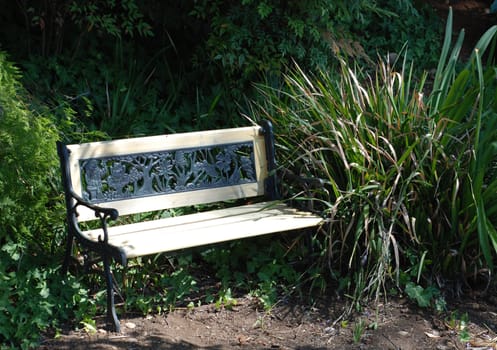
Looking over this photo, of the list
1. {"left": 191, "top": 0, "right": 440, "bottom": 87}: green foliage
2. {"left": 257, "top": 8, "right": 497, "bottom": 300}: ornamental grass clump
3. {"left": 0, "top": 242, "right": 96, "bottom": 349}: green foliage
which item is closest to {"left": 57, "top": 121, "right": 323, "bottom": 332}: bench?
{"left": 0, "top": 242, "right": 96, "bottom": 349}: green foliage

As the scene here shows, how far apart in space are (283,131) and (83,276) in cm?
163

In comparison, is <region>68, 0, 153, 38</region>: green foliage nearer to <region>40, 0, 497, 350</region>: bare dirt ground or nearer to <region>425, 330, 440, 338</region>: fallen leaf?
<region>40, 0, 497, 350</region>: bare dirt ground

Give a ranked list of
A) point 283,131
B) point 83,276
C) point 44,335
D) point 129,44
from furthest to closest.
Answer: point 129,44 → point 283,131 → point 83,276 → point 44,335

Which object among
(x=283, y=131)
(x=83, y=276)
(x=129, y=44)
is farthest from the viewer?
(x=129, y=44)

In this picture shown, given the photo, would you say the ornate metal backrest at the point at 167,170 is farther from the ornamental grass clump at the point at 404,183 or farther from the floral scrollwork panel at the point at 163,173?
the ornamental grass clump at the point at 404,183

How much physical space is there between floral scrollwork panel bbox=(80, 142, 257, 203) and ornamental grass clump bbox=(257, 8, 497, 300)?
A: 0.35m

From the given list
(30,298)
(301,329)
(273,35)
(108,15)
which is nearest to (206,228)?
(301,329)

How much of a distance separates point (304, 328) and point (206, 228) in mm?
781

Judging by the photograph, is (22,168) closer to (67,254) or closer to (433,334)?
(67,254)

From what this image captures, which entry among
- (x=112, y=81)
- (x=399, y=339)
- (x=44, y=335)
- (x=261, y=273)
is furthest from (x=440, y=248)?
(x=112, y=81)

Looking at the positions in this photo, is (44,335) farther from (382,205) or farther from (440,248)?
(440,248)

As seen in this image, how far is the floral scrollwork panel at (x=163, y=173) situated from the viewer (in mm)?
4609

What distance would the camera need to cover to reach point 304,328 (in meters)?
4.54

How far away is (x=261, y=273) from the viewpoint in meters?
4.91
